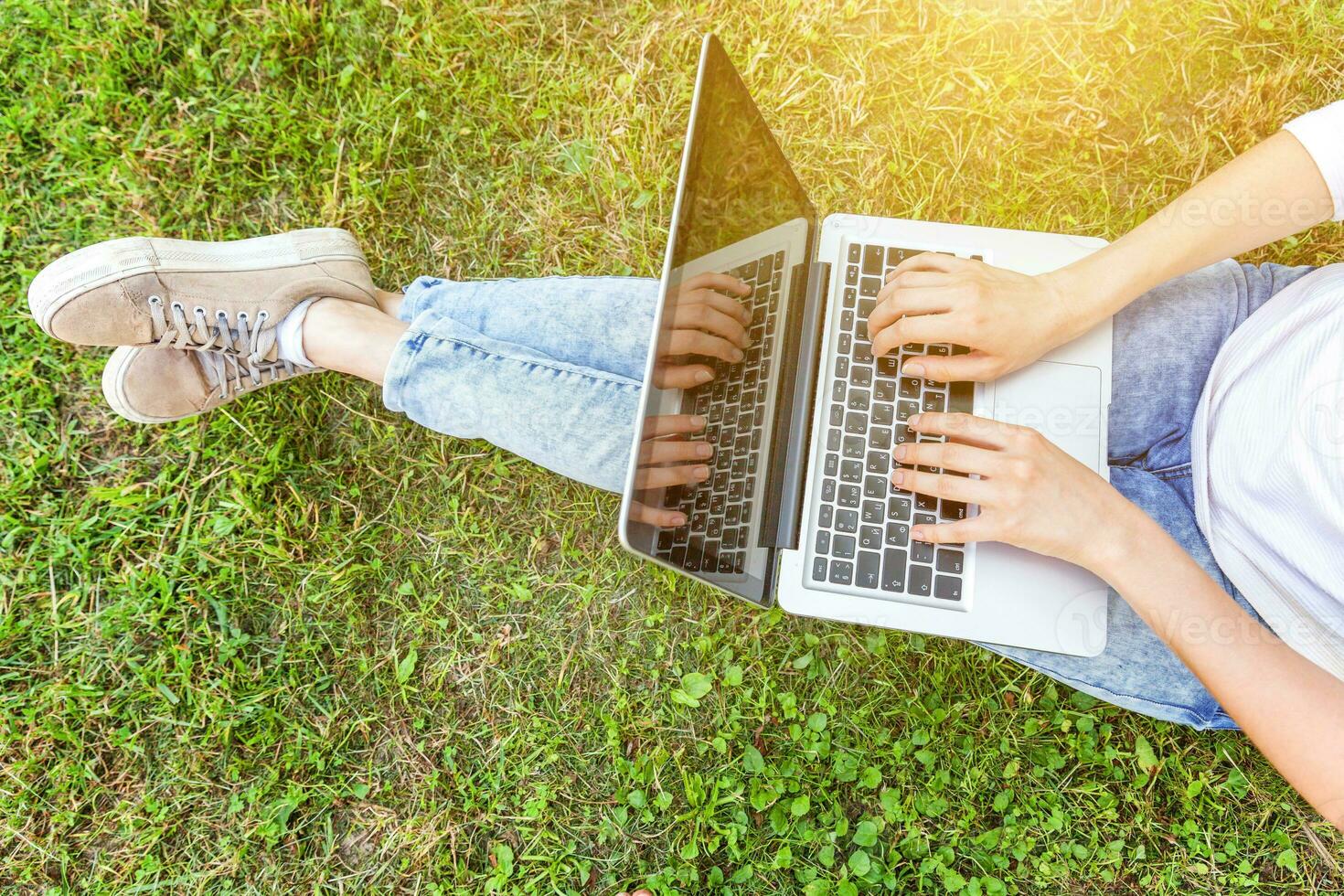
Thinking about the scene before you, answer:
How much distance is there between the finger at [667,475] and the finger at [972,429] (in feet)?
1.53

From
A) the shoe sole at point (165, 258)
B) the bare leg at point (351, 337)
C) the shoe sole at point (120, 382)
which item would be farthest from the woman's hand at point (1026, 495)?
the shoe sole at point (120, 382)

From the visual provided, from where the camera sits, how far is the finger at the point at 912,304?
1.57 meters

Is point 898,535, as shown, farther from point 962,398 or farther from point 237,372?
point 237,372

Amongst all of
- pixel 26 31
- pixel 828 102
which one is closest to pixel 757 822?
pixel 828 102

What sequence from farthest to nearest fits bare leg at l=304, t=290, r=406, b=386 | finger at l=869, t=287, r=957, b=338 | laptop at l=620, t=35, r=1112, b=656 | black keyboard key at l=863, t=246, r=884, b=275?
bare leg at l=304, t=290, r=406, b=386 < black keyboard key at l=863, t=246, r=884, b=275 < finger at l=869, t=287, r=957, b=338 < laptop at l=620, t=35, r=1112, b=656

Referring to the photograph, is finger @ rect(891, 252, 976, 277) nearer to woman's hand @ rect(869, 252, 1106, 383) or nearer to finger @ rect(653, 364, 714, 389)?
woman's hand @ rect(869, 252, 1106, 383)

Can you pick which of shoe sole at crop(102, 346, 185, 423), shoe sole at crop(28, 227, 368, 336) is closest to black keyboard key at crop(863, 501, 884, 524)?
shoe sole at crop(28, 227, 368, 336)

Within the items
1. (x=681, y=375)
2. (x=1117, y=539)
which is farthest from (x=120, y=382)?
(x=1117, y=539)

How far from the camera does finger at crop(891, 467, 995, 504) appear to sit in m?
1.47

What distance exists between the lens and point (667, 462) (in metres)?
1.33

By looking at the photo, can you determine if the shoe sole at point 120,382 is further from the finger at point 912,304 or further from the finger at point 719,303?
the finger at point 912,304

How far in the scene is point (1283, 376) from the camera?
55.1 inches

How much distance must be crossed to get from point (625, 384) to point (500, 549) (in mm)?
839

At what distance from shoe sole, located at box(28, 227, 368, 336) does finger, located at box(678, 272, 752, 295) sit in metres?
1.23
